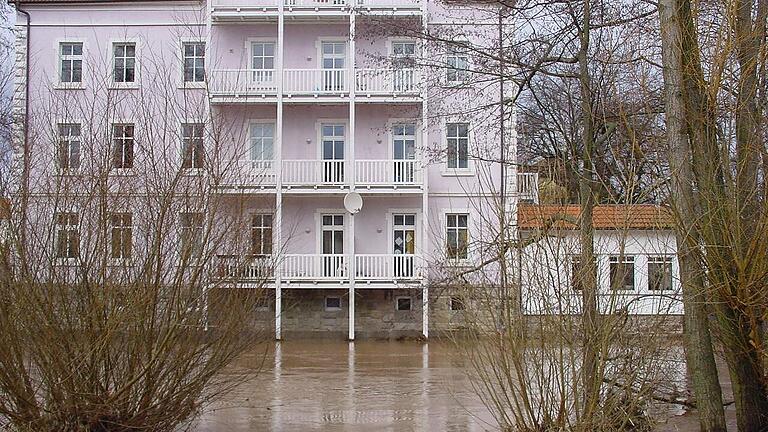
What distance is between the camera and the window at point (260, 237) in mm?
9711

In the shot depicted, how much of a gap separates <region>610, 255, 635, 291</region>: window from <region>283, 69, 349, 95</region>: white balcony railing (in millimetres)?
20665

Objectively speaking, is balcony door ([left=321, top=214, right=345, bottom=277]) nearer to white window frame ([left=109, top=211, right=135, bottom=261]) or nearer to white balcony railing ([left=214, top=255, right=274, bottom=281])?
white balcony railing ([left=214, top=255, right=274, bottom=281])

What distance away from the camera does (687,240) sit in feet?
29.5

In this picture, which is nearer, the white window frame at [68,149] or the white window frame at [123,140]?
the white window frame at [68,149]

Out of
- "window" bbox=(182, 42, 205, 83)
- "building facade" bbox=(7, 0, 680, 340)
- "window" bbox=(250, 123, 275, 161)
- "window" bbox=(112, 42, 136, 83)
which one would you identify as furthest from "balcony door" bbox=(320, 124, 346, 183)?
"window" bbox=(112, 42, 136, 83)

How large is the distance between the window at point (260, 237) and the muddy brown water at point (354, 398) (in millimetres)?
1252

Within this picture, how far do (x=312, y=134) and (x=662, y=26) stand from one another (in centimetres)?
2003

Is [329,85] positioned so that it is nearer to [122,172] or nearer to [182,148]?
[182,148]

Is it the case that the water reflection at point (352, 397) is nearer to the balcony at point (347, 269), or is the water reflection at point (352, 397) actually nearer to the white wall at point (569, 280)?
the white wall at point (569, 280)

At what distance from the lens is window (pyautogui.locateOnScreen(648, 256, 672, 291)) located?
7.61 metres

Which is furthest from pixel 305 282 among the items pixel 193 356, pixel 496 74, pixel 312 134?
pixel 193 356

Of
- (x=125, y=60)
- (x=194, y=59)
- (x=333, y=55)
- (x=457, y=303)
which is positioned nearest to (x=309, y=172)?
(x=333, y=55)

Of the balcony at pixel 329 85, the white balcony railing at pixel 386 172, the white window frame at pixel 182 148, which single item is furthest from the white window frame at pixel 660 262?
the balcony at pixel 329 85

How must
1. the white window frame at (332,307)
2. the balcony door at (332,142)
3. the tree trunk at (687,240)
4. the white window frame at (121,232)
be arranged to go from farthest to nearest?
the balcony door at (332,142)
the white window frame at (332,307)
the tree trunk at (687,240)
the white window frame at (121,232)
